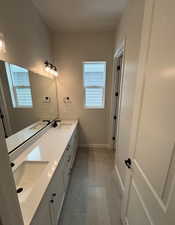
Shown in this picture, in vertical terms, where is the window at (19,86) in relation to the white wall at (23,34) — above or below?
below

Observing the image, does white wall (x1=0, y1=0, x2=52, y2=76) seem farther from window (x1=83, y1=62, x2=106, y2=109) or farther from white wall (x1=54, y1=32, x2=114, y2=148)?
window (x1=83, y1=62, x2=106, y2=109)

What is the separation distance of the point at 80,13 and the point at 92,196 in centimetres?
305

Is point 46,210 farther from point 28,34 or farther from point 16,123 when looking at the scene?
point 28,34

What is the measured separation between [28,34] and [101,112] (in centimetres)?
213

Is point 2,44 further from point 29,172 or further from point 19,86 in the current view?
point 29,172

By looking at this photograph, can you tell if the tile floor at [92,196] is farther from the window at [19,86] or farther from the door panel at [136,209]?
the window at [19,86]

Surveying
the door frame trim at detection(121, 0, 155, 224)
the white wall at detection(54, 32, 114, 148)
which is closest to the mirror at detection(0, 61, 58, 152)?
the white wall at detection(54, 32, 114, 148)

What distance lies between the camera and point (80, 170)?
2324 mm

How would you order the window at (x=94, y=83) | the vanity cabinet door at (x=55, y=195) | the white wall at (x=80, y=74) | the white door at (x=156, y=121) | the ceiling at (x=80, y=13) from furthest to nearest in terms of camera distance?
the window at (x=94, y=83), the white wall at (x=80, y=74), the ceiling at (x=80, y=13), the vanity cabinet door at (x=55, y=195), the white door at (x=156, y=121)

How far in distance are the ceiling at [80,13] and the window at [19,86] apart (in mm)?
1133

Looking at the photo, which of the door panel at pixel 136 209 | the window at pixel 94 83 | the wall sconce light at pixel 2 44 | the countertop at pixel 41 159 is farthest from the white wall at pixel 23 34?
the door panel at pixel 136 209

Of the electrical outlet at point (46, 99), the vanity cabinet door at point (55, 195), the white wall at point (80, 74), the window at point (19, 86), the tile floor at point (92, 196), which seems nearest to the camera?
the vanity cabinet door at point (55, 195)

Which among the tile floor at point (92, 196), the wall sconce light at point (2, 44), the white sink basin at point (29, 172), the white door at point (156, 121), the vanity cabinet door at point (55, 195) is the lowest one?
the tile floor at point (92, 196)

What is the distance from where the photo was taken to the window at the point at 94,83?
9.16 feet
